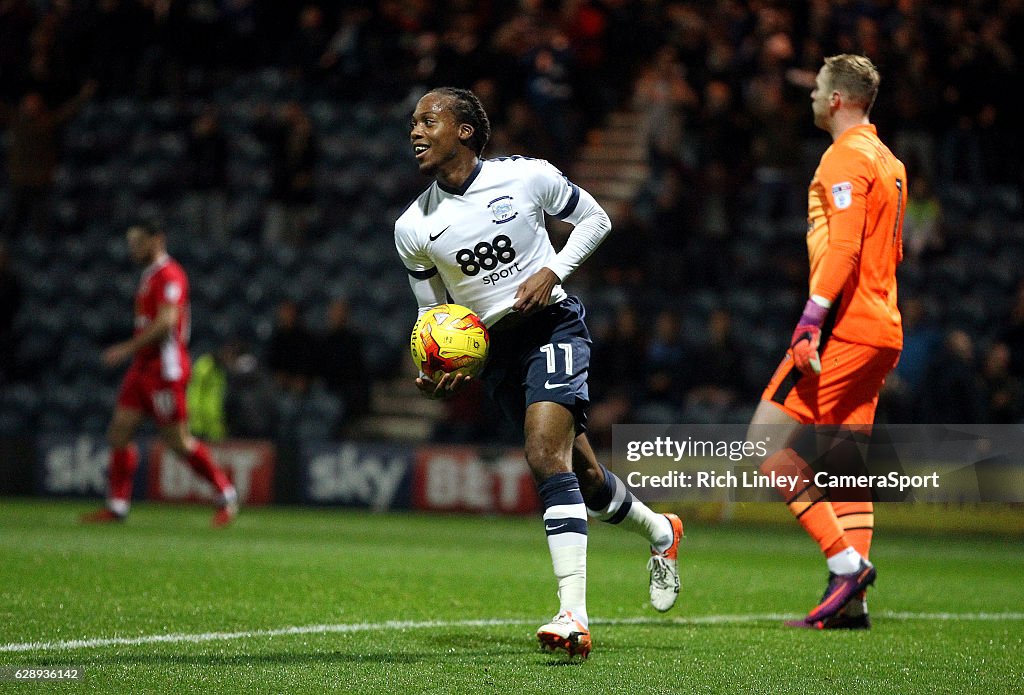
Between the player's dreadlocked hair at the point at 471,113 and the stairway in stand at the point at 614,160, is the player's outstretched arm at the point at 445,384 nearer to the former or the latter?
the player's dreadlocked hair at the point at 471,113

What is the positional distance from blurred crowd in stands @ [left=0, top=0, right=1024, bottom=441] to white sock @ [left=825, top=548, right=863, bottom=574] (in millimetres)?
7045

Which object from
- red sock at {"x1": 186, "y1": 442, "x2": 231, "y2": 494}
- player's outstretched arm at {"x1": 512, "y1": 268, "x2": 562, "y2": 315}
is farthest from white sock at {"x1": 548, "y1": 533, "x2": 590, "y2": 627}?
red sock at {"x1": 186, "y1": 442, "x2": 231, "y2": 494}

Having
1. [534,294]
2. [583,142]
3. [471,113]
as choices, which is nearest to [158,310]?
[471,113]

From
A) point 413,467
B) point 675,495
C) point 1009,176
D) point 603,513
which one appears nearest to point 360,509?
point 413,467

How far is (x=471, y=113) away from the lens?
19.4 feet

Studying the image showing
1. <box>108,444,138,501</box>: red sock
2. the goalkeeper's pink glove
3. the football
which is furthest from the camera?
<box>108,444,138,501</box>: red sock

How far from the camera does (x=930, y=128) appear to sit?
15.5 metres

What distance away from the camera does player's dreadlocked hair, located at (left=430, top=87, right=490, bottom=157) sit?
5.86 metres

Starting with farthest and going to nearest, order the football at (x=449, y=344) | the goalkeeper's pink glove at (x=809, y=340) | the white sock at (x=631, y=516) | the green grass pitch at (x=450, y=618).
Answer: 1. the white sock at (x=631, y=516)
2. the goalkeeper's pink glove at (x=809, y=340)
3. the football at (x=449, y=344)
4. the green grass pitch at (x=450, y=618)

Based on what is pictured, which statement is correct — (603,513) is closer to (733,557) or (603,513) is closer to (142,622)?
(142,622)
